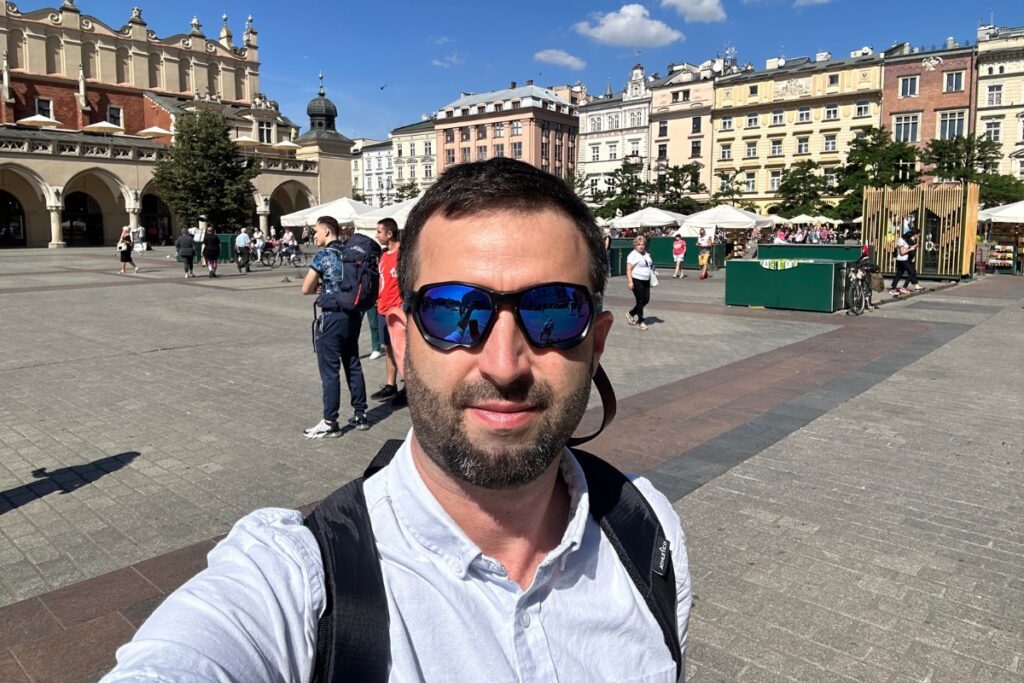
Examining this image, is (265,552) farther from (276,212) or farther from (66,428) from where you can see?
(276,212)

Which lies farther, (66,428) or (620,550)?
(66,428)

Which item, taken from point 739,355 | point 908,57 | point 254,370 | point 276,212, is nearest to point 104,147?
point 276,212

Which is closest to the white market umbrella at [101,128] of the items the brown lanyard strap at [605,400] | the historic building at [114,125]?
the historic building at [114,125]

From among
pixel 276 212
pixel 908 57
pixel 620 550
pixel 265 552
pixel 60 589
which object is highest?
pixel 908 57

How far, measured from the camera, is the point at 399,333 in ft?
5.23

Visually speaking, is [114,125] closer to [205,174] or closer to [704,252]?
[205,174]

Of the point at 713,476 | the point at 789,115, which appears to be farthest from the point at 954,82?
the point at 713,476

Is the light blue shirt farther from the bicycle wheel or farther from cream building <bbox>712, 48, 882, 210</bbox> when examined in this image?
cream building <bbox>712, 48, 882, 210</bbox>

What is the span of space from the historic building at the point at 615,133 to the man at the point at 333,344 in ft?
240

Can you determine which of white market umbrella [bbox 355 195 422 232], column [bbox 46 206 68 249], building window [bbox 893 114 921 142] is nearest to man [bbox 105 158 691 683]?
white market umbrella [bbox 355 195 422 232]

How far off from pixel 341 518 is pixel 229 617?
249mm

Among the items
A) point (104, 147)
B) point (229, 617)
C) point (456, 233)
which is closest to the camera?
point (229, 617)

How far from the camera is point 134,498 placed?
5.02m

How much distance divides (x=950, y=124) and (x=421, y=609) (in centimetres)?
7389
